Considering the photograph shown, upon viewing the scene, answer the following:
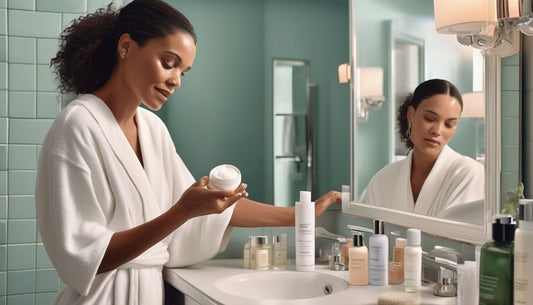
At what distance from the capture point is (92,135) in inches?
59.3

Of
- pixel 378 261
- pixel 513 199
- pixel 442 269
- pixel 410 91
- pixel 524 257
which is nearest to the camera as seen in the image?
pixel 524 257

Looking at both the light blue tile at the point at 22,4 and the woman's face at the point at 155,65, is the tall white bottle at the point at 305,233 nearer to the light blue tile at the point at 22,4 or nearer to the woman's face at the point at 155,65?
the woman's face at the point at 155,65

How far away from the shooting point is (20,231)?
2043 mm

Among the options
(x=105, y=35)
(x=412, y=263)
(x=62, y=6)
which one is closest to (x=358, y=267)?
(x=412, y=263)

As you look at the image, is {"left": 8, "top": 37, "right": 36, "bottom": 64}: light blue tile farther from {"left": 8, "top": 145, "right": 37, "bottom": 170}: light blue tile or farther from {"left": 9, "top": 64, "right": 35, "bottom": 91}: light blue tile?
{"left": 8, "top": 145, "right": 37, "bottom": 170}: light blue tile

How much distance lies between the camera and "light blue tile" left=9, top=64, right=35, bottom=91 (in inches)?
80.0

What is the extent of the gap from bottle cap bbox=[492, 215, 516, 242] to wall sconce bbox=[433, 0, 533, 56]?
0.40 meters

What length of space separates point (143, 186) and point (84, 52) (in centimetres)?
42

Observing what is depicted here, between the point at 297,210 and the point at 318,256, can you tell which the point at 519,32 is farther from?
the point at 318,256

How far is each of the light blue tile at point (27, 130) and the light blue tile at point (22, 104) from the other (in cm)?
2

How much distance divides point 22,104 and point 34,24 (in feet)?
0.93

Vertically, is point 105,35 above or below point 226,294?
above

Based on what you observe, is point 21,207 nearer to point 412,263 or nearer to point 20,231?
point 20,231

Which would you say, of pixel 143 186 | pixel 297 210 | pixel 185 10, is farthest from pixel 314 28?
pixel 143 186
